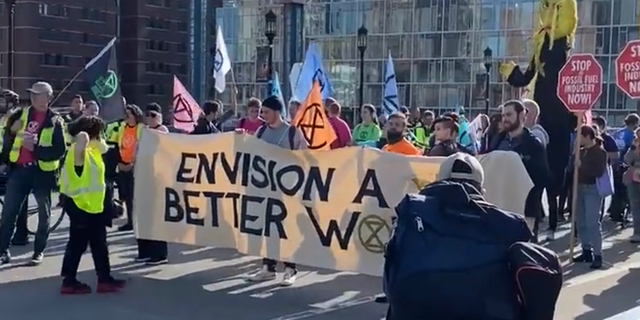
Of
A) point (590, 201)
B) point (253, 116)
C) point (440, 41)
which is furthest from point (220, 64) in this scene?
point (440, 41)

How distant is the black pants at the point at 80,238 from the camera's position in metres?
8.62

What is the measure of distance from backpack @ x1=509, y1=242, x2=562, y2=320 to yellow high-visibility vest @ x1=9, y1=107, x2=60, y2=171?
780cm

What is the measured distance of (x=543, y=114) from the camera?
13227mm

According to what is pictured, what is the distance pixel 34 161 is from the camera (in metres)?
10.2

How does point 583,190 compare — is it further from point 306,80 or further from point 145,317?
point 306,80

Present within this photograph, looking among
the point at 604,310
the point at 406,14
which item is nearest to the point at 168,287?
the point at 604,310

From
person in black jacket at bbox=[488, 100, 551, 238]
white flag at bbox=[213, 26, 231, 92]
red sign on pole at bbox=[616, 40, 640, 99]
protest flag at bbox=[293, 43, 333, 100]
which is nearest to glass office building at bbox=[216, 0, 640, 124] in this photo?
white flag at bbox=[213, 26, 231, 92]

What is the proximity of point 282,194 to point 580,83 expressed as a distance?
4.43m

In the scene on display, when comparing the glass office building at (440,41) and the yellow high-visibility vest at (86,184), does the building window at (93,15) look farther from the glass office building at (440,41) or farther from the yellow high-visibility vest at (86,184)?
the yellow high-visibility vest at (86,184)

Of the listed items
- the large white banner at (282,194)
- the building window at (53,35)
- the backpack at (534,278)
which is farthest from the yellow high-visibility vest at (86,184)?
the building window at (53,35)

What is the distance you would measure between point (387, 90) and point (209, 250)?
39.5 ft

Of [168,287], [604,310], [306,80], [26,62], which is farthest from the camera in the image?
[26,62]

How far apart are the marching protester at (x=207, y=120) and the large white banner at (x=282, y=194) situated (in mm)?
2176

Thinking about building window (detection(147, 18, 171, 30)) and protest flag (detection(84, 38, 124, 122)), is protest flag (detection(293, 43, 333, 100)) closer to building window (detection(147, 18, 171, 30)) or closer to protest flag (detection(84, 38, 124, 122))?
protest flag (detection(84, 38, 124, 122))
